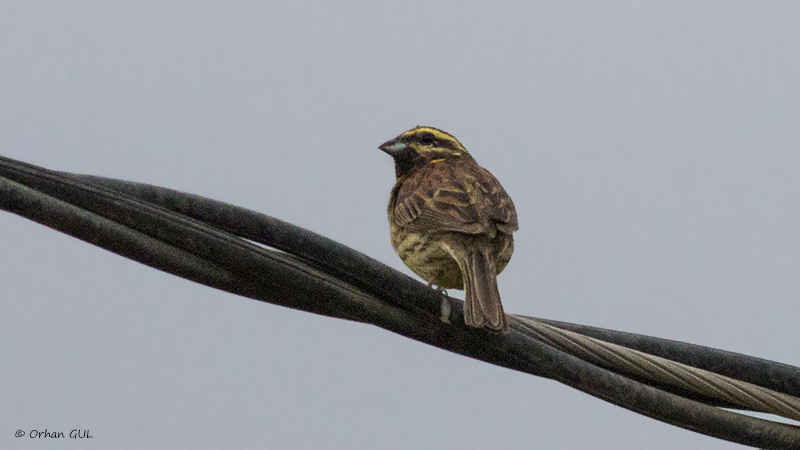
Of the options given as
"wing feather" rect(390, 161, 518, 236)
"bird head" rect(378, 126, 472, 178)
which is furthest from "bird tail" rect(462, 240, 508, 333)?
"bird head" rect(378, 126, 472, 178)

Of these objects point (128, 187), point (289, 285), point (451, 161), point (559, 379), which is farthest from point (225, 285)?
point (451, 161)

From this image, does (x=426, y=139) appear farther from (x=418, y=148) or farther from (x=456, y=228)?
(x=456, y=228)

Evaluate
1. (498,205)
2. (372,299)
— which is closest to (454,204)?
(498,205)

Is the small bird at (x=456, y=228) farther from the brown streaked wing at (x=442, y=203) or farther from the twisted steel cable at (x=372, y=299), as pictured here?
the twisted steel cable at (x=372, y=299)

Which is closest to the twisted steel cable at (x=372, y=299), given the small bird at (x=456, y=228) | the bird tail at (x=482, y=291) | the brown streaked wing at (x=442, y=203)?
the bird tail at (x=482, y=291)

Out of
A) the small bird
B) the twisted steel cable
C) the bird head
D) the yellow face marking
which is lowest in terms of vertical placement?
the twisted steel cable

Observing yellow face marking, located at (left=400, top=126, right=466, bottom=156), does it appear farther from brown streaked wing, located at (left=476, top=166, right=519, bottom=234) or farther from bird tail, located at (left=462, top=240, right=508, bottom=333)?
bird tail, located at (left=462, top=240, right=508, bottom=333)

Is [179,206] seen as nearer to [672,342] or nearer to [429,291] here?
[429,291]
